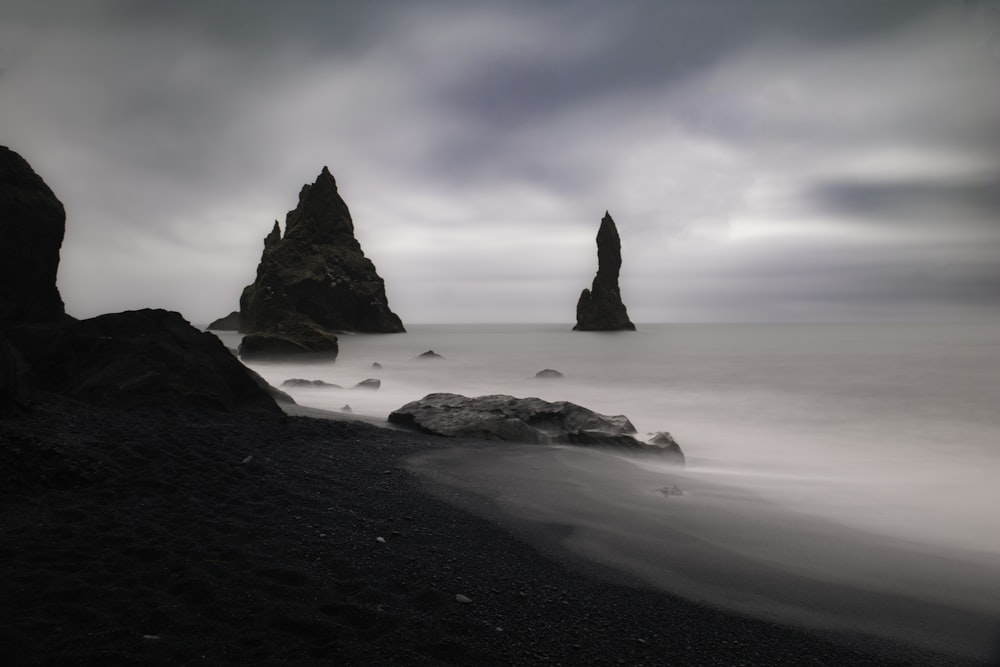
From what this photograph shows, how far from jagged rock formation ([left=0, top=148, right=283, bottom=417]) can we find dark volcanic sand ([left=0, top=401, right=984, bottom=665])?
9.96 feet

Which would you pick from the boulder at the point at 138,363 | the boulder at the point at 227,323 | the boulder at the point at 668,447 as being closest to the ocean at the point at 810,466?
the boulder at the point at 668,447

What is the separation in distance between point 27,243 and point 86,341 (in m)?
1.97

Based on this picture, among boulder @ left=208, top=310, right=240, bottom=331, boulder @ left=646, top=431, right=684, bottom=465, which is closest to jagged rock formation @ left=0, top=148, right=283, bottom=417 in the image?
boulder @ left=646, top=431, right=684, bottom=465

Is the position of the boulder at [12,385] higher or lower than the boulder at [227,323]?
lower

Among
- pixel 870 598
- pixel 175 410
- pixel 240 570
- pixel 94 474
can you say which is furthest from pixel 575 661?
pixel 175 410

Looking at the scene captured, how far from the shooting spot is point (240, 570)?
347 cm

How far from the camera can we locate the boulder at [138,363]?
8320 millimetres

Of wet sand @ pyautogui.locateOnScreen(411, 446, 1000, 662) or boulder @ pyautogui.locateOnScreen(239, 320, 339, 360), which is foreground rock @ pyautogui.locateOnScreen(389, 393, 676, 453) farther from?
boulder @ pyautogui.locateOnScreen(239, 320, 339, 360)

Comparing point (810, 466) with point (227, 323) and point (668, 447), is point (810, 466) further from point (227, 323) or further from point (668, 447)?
point (227, 323)

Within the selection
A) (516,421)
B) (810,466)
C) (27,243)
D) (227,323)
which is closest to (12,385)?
(27,243)

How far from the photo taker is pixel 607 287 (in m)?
86.2

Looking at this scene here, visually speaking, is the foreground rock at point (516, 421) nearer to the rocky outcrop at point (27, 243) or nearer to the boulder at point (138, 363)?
the boulder at point (138, 363)

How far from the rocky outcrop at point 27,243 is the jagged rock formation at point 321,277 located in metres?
48.8

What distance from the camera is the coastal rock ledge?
945cm
